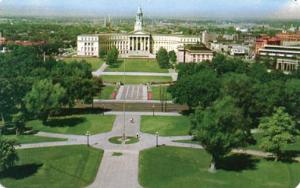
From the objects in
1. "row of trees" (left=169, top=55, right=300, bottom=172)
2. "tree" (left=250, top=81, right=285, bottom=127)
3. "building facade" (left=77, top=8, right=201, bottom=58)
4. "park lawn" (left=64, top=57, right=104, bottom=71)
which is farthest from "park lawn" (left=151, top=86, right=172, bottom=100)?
"building facade" (left=77, top=8, right=201, bottom=58)

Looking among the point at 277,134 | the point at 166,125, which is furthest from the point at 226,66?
the point at 277,134

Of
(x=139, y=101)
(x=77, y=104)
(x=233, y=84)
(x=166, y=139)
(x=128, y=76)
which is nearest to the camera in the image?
(x=166, y=139)

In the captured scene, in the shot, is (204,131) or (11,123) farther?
(11,123)

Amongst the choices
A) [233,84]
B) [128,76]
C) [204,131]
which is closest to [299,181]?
[204,131]

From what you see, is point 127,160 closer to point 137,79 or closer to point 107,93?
point 107,93

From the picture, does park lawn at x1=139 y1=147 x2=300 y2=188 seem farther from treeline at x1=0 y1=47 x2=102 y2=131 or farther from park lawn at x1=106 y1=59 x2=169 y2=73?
park lawn at x1=106 y1=59 x2=169 y2=73

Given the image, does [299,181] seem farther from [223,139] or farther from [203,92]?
[203,92]
